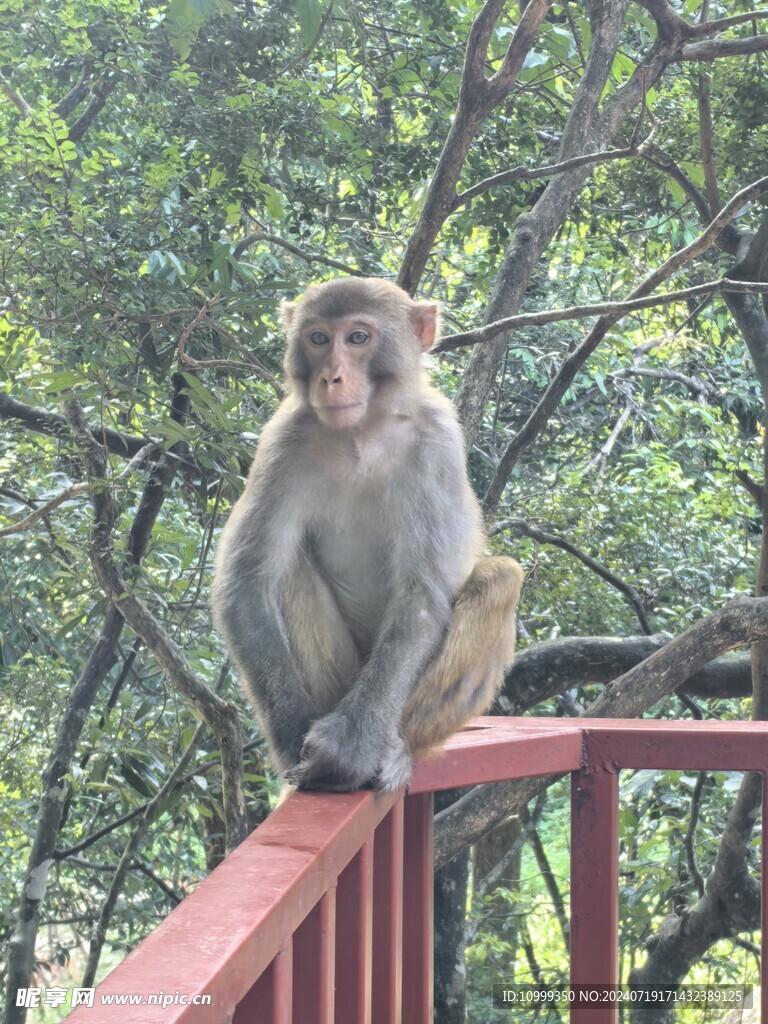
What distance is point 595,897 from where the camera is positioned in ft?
6.50

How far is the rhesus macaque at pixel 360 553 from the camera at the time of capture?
228cm

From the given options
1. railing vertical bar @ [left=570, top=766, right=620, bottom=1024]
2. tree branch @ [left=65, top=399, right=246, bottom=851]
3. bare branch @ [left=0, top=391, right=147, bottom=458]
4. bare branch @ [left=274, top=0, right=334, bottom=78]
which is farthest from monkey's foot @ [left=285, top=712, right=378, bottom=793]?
bare branch @ [left=274, top=0, right=334, bottom=78]

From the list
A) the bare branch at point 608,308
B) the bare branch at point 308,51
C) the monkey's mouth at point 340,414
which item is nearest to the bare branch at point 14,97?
the bare branch at point 308,51

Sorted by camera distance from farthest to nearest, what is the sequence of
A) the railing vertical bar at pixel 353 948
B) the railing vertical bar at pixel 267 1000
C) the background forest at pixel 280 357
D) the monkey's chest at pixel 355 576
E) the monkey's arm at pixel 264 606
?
1. the background forest at pixel 280 357
2. the monkey's chest at pixel 355 576
3. the monkey's arm at pixel 264 606
4. the railing vertical bar at pixel 353 948
5. the railing vertical bar at pixel 267 1000

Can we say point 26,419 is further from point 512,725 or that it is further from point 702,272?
point 702,272

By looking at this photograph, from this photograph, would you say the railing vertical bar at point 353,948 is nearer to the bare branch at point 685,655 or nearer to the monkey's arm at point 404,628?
the monkey's arm at point 404,628

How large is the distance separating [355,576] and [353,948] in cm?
122

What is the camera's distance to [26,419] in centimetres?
409

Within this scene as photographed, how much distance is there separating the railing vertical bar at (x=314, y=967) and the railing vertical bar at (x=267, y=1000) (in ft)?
0.52

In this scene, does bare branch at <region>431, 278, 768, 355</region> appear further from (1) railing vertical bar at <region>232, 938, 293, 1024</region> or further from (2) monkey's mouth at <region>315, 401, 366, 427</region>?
(1) railing vertical bar at <region>232, 938, 293, 1024</region>

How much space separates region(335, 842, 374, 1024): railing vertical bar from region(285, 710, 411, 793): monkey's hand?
299mm

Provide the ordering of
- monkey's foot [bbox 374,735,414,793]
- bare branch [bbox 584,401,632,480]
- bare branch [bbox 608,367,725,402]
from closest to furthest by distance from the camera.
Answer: monkey's foot [bbox 374,735,414,793] → bare branch [bbox 608,367,725,402] → bare branch [bbox 584,401,632,480]

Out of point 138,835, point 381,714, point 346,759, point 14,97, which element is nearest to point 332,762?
point 346,759

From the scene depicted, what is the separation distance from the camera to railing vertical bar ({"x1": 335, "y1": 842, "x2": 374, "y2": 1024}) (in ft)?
4.58
